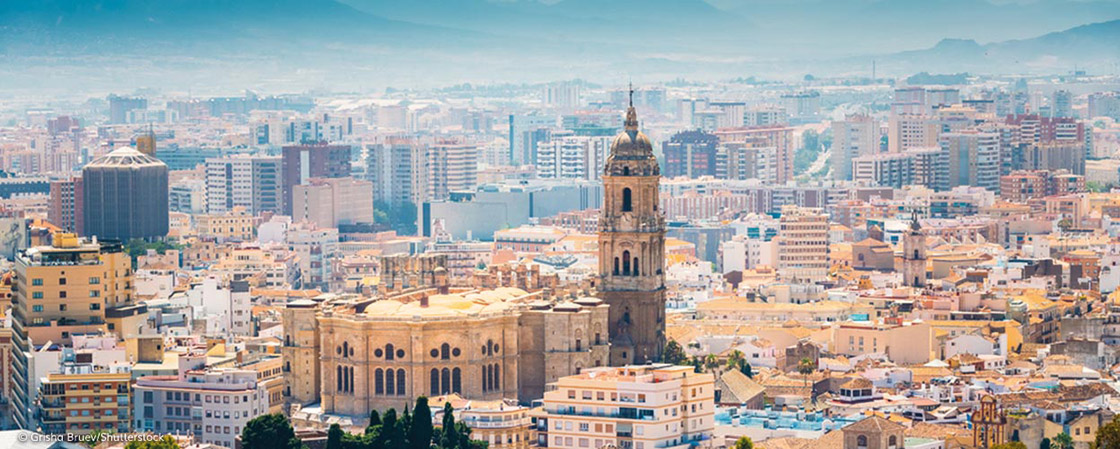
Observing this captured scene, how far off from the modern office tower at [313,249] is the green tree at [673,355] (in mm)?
48352

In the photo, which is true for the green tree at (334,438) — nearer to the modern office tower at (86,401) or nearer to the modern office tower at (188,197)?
the modern office tower at (86,401)

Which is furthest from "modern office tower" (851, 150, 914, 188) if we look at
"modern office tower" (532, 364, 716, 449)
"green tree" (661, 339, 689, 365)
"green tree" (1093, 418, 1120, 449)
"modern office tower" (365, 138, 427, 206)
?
"green tree" (1093, 418, 1120, 449)

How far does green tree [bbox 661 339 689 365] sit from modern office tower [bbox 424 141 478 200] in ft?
337

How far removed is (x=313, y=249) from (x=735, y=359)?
59900mm

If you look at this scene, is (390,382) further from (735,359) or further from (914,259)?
(914,259)

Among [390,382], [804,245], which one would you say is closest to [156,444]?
[390,382]

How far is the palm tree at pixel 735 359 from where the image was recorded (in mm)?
73250

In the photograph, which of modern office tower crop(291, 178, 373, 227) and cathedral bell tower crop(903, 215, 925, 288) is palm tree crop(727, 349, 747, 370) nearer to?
cathedral bell tower crop(903, 215, 925, 288)

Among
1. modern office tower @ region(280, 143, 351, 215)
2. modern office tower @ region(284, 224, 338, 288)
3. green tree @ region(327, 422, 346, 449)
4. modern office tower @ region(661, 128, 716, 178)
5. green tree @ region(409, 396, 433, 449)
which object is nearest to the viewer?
green tree @ region(327, 422, 346, 449)

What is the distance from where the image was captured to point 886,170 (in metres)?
171

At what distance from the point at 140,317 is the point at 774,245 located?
153 ft

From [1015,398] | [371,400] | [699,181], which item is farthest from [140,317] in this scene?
[699,181]

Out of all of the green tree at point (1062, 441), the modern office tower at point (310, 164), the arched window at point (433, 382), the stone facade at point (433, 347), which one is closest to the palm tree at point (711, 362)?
the stone facade at point (433, 347)

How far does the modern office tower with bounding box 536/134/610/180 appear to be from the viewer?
187500mm
